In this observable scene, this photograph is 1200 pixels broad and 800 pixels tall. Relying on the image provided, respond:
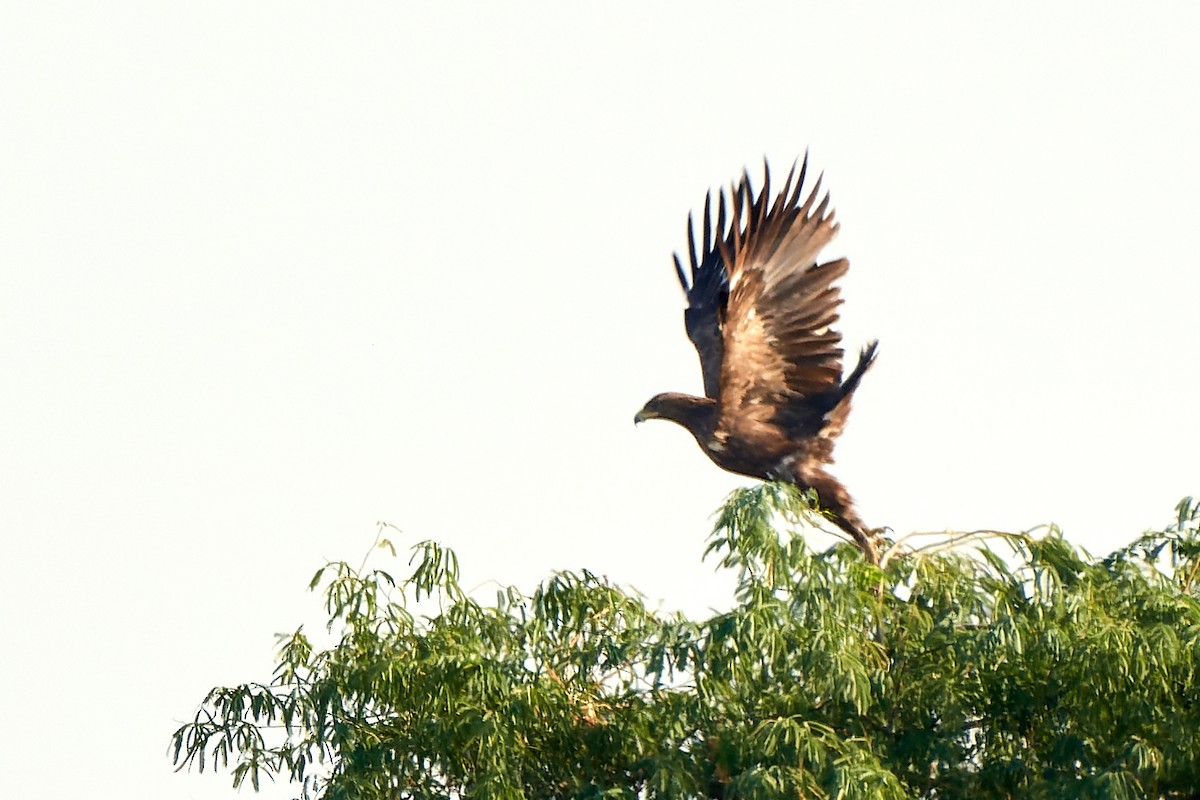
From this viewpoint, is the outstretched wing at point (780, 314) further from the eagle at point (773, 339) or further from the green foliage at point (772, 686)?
the green foliage at point (772, 686)

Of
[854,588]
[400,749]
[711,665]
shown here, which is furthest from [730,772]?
[400,749]

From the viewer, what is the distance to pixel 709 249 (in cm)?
998

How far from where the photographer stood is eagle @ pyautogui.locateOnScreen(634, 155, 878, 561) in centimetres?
990

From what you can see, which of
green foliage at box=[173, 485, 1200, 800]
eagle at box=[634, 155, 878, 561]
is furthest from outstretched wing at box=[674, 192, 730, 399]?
green foliage at box=[173, 485, 1200, 800]

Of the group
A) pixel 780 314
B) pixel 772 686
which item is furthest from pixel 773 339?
pixel 772 686

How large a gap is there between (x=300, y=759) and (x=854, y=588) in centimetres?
253

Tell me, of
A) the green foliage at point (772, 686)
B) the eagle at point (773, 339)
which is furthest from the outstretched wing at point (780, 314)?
the green foliage at point (772, 686)

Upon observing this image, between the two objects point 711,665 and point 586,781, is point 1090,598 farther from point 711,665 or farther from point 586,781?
point 586,781

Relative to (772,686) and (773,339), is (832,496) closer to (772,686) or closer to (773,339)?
(773,339)

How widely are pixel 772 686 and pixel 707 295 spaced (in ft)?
11.1

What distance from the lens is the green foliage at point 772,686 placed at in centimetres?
680

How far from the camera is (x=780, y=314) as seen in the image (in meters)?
9.91

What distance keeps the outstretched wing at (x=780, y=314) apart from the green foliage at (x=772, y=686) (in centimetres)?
253

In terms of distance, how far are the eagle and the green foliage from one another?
8.10 ft
